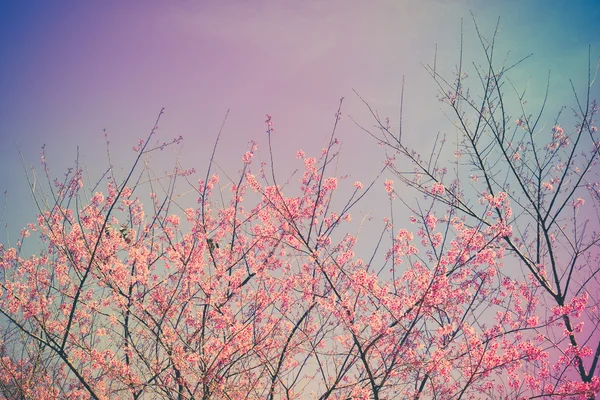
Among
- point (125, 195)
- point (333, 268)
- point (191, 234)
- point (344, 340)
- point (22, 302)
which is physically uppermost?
point (125, 195)

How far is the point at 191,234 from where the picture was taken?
787 cm

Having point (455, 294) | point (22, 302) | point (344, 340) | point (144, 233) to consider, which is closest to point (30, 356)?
point (22, 302)

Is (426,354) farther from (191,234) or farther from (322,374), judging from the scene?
(191,234)

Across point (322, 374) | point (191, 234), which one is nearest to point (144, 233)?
point (191, 234)

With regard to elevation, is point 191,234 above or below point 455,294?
above

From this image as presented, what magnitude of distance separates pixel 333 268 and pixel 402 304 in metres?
1.61

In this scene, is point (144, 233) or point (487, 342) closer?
point (487, 342)

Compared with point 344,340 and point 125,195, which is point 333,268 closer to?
point 344,340

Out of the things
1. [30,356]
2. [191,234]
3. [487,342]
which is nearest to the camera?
[487,342]

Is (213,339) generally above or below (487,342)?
above

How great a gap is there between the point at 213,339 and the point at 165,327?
3.00 feet

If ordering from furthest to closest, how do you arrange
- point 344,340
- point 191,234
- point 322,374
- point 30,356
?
point 191,234, point 30,356, point 344,340, point 322,374

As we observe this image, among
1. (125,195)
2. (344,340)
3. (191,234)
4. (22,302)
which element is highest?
(125,195)

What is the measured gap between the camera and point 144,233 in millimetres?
7973
